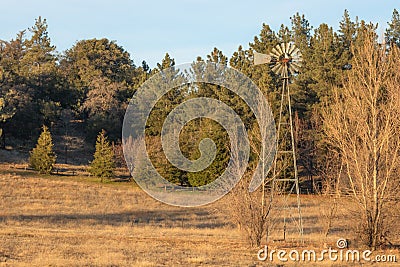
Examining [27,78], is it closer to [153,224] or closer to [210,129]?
[210,129]

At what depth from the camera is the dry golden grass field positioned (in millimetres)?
17391

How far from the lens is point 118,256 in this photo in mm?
17344

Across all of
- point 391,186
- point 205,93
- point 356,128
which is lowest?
point 391,186

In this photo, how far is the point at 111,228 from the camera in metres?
29.1

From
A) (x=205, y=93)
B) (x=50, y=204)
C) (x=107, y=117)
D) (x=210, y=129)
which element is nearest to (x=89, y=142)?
(x=107, y=117)

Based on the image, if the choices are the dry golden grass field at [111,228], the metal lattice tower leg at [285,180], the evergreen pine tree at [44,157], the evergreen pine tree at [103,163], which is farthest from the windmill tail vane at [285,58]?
the evergreen pine tree at [44,157]

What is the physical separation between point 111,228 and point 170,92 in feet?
98.2

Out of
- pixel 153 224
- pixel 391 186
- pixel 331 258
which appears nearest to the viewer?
pixel 331 258

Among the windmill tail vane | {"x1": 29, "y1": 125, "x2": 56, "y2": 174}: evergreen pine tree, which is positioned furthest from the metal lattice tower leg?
{"x1": 29, "y1": 125, "x2": 56, "y2": 174}: evergreen pine tree

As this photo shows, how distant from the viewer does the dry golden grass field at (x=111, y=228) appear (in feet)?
57.1

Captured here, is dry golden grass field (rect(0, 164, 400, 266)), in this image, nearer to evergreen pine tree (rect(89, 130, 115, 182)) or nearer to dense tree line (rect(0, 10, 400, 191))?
evergreen pine tree (rect(89, 130, 115, 182))

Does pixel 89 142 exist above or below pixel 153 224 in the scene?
above

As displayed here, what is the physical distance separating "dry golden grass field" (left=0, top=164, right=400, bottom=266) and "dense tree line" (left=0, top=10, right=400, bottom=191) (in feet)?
23.0

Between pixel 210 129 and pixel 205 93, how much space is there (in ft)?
27.4
